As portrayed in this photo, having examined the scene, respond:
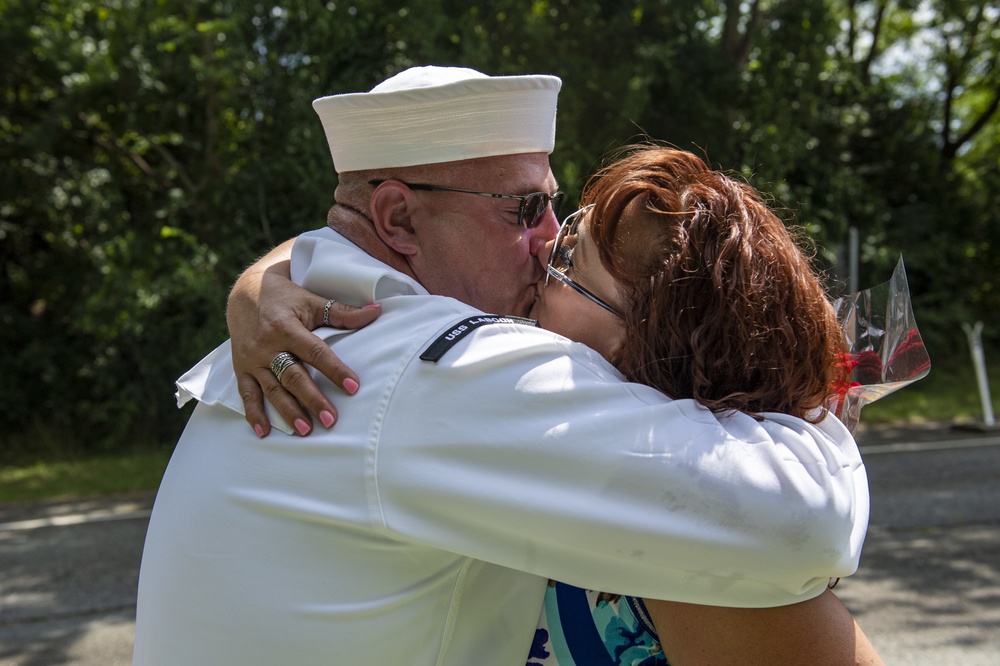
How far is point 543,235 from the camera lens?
2082 millimetres

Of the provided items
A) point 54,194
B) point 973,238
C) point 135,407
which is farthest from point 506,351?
point 973,238

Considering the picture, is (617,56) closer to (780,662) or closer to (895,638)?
(895,638)

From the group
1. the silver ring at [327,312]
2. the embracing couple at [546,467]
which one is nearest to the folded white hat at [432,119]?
the embracing couple at [546,467]

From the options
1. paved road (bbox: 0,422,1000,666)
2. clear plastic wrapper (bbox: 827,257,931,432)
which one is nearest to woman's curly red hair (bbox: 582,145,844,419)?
clear plastic wrapper (bbox: 827,257,931,432)

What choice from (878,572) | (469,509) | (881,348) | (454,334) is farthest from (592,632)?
(878,572)

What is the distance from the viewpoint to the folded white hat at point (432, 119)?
1919 millimetres

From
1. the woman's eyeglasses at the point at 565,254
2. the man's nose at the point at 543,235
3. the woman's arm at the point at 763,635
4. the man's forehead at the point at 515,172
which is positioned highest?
the man's forehead at the point at 515,172

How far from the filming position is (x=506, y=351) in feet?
4.39

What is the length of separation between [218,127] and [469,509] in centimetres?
1290

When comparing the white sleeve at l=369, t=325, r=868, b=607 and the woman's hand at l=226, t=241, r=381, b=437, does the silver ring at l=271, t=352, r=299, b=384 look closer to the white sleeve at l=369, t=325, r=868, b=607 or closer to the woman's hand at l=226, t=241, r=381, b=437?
the woman's hand at l=226, t=241, r=381, b=437

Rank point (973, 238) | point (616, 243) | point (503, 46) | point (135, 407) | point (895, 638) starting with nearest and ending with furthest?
point (616, 243), point (895, 638), point (503, 46), point (135, 407), point (973, 238)

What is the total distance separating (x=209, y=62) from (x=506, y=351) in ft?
39.0

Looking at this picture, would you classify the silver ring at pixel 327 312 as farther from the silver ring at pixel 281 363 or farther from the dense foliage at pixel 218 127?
the dense foliage at pixel 218 127

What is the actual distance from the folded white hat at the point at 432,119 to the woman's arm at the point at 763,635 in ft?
3.37
